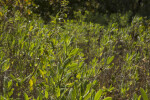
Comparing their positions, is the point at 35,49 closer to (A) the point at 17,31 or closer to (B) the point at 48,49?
(B) the point at 48,49

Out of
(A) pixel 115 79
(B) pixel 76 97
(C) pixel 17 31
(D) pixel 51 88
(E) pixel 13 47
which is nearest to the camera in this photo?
(B) pixel 76 97

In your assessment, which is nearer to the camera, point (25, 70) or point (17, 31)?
point (25, 70)

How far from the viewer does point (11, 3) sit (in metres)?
4.54

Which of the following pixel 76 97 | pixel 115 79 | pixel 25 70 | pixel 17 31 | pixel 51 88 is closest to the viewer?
pixel 76 97

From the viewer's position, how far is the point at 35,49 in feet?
6.89

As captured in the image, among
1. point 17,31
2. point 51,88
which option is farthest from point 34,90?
point 17,31

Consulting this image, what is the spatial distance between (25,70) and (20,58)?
0.18 m

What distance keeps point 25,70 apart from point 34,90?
37 cm

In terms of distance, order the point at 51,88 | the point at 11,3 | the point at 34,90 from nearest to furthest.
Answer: the point at 51,88 < the point at 34,90 < the point at 11,3

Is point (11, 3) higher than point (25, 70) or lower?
higher

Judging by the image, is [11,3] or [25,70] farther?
[11,3]

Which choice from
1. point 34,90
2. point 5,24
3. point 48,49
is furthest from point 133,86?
point 5,24

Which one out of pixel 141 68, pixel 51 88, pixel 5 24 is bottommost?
pixel 141 68

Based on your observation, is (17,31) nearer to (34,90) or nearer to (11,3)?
(34,90)
